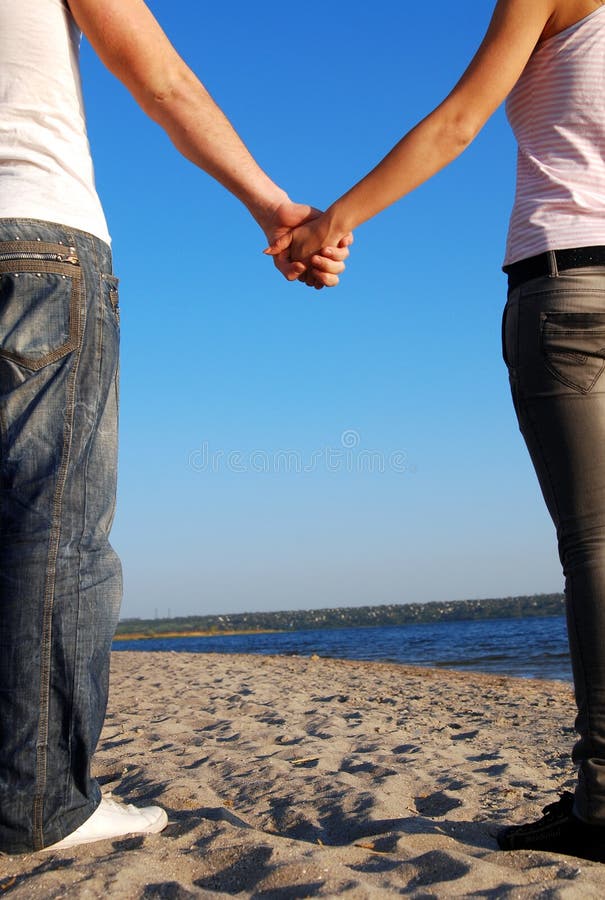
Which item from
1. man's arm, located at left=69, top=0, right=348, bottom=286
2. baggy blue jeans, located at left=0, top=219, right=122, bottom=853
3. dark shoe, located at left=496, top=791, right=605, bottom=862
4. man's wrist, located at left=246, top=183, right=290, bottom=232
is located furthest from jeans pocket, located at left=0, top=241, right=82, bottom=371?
dark shoe, located at left=496, top=791, right=605, bottom=862

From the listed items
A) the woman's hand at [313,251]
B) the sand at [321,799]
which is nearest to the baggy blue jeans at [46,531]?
the sand at [321,799]

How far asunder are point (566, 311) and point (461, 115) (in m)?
0.63

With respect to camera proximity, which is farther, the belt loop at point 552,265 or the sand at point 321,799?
the belt loop at point 552,265

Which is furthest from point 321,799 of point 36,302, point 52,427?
point 36,302

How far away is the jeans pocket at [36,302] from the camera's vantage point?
186cm

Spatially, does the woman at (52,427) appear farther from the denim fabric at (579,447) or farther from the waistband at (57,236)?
the denim fabric at (579,447)

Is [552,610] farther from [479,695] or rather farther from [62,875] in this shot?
[62,875]

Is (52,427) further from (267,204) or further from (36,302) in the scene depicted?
(267,204)

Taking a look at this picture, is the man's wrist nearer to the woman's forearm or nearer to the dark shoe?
the woman's forearm

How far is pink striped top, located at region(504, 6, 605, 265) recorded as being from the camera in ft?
6.42

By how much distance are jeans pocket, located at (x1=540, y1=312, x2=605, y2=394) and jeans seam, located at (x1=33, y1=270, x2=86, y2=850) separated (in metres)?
1.18

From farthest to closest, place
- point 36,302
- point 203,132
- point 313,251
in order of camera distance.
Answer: point 313,251
point 203,132
point 36,302

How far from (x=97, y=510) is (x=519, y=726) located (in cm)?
443

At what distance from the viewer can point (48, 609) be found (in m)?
1.89
